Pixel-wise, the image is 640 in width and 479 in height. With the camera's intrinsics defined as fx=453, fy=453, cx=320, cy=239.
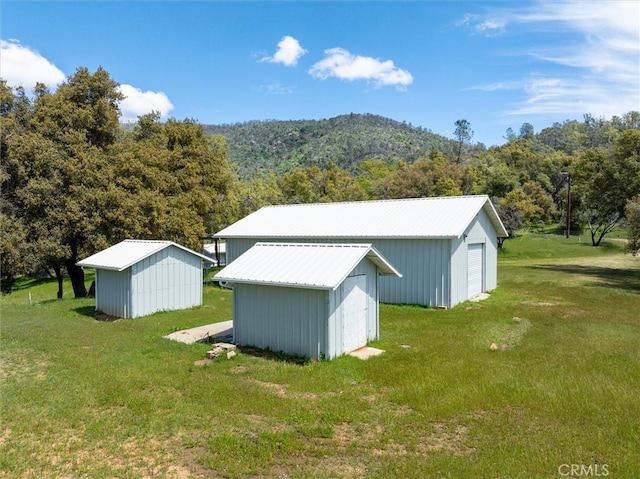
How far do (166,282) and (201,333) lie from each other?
5352mm

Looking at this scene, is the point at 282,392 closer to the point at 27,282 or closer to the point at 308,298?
the point at 308,298

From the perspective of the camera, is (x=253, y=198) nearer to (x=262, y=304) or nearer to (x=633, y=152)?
(x=633, y=152)

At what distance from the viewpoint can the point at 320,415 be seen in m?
7.60

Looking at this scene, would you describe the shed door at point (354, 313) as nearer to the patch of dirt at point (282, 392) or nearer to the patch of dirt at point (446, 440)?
the patch of dirt at point (282, 392)

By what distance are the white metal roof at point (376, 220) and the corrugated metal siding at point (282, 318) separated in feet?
27.7

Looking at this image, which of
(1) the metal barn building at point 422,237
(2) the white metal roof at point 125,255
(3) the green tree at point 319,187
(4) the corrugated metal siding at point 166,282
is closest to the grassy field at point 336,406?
(4) the corrugated metal siding at point 166,282

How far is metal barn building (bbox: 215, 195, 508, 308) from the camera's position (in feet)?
59.4

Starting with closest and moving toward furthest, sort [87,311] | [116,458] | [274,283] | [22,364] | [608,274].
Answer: [116,458] < [22,364] < [274,283] < [87,311] < [608,274]

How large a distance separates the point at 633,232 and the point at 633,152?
9.36 meters

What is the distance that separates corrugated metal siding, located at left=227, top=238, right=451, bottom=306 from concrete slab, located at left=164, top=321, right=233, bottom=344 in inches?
296

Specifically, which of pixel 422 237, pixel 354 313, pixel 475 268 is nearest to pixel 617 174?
pixel 475 268

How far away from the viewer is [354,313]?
11609mm

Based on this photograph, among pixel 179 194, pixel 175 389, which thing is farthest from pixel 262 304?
pixel 179 194

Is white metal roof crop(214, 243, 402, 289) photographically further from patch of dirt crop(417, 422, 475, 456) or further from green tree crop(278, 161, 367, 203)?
green tree crop(278, 161, 367, 203)
